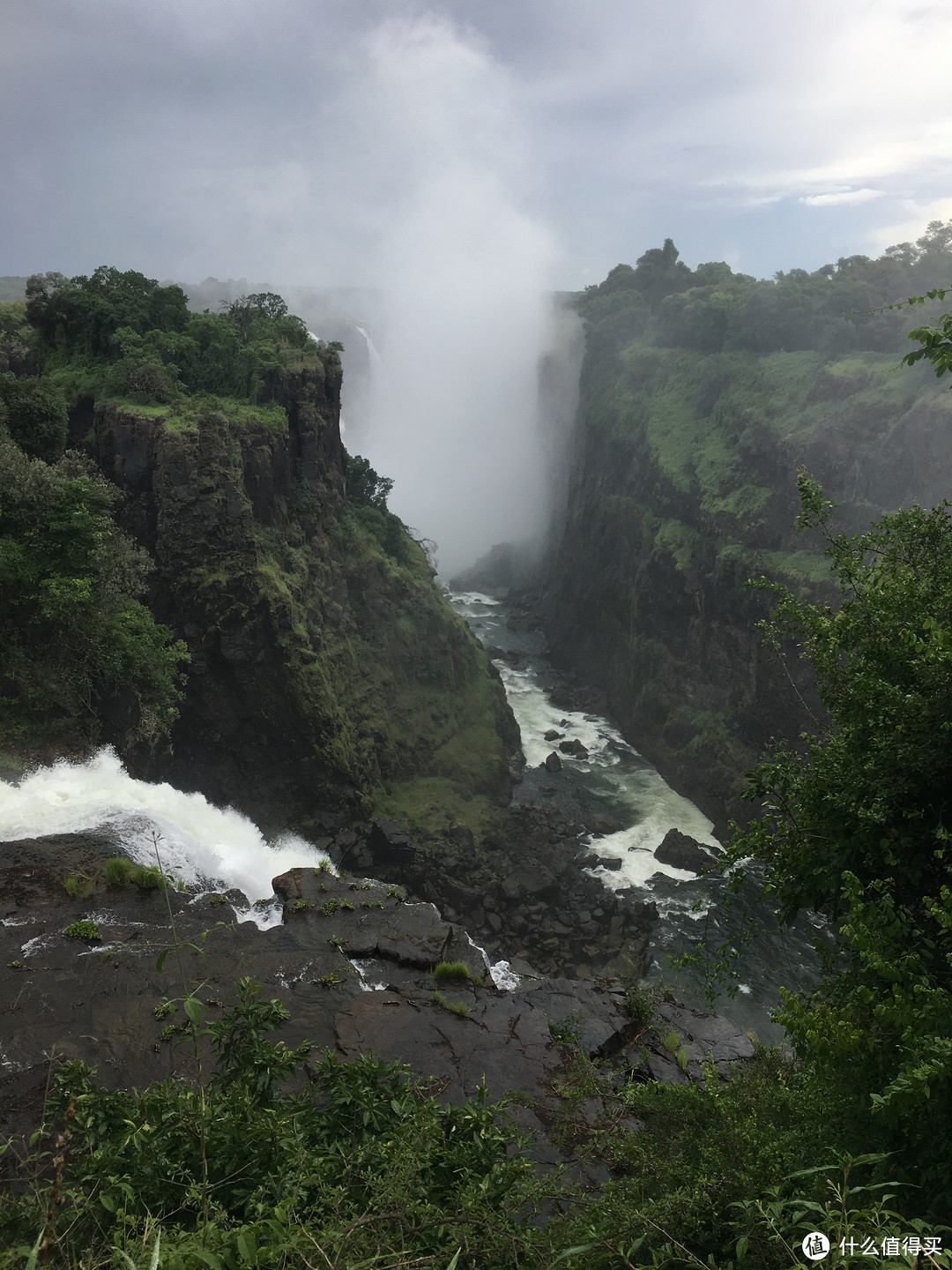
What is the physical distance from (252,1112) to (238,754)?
2591 centimetres

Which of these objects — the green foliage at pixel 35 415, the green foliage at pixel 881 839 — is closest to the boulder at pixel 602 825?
the green foliage at pixel 881 839

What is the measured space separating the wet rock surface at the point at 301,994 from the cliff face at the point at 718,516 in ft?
81.2

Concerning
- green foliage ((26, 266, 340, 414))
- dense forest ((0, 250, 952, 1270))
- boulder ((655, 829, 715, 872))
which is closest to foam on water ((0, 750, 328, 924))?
dense forest ((0, 250, 952, 1270))

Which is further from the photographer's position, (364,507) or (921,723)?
(364,507)

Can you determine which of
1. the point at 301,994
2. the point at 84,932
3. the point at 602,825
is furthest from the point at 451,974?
the point at 602,825

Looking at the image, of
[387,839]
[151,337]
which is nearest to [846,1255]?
[387,839]

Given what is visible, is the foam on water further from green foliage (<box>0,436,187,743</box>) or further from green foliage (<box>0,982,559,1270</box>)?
green foliage (<box>0,982,559,1270</box>)

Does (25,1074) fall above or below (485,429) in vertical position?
below

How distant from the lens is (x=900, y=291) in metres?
49.2

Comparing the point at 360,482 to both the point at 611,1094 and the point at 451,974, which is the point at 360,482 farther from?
the point at 611,1094

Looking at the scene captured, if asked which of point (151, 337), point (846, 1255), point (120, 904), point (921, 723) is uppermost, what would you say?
point (151, 337)

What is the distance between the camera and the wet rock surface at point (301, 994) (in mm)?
11242

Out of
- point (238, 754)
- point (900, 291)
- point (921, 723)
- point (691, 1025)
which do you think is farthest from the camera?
point (900, 291)

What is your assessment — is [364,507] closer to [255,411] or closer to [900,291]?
[255,411]
